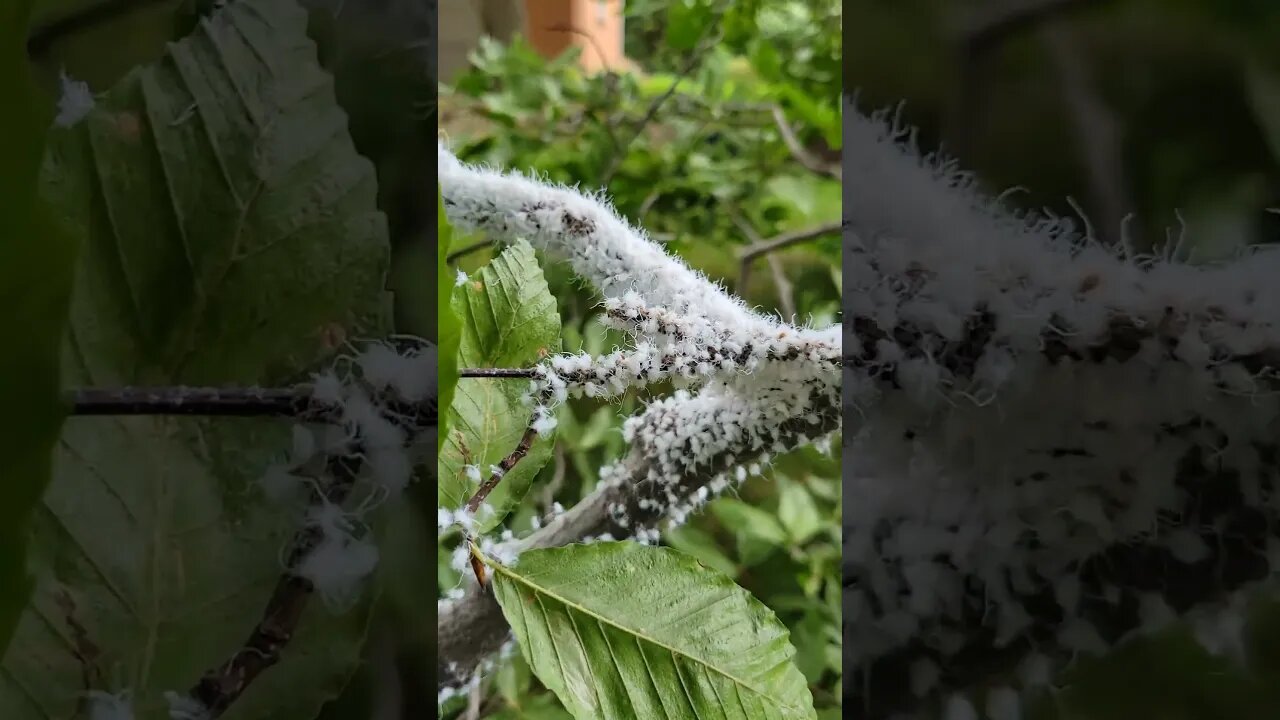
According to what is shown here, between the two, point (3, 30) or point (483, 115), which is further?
point (483, 115)

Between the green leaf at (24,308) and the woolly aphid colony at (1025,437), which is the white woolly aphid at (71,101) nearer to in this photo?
the green leaf at (24,308)

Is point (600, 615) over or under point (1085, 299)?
under

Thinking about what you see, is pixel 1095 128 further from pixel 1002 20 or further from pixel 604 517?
pixel 604 517

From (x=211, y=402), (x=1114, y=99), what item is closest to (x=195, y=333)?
(x=211, y=402)

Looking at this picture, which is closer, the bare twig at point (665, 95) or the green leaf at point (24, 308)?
the green leaf at point (24, 308)

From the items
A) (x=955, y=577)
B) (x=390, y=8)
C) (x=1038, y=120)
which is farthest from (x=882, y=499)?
(x=390, y=8)

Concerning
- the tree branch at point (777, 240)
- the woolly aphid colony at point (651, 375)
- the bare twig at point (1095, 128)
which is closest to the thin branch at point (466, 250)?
the woolly aphid colony at point (651, 375)

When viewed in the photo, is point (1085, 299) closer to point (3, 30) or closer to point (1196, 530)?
point (1196, 530)

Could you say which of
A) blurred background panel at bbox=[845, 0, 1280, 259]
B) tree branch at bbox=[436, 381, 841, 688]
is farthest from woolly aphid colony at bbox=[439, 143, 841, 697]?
blurred background panel at bbox=[845, 0, 1280, 259]
